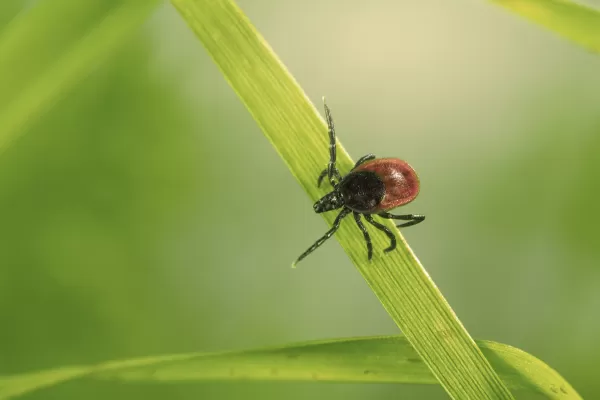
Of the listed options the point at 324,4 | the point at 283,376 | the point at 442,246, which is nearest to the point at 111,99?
the point at 324,4

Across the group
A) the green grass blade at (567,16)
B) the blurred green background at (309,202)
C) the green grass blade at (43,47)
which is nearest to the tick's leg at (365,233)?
the green grass blade at (567,16)

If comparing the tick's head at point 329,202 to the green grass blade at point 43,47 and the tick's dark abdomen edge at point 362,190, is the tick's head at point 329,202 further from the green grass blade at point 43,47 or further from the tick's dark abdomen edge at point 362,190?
the green grass blade at point 43,47

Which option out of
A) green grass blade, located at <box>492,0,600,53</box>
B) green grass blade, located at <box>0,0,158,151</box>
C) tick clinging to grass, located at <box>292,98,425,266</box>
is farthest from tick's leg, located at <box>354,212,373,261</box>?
green grass blade, located at <box>0,0,158,151</box>

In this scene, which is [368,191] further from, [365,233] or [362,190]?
[365,233]

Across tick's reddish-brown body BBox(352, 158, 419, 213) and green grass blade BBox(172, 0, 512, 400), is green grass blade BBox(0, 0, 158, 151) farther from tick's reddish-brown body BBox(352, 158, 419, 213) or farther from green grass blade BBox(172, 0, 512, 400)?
tick's reddish-brown body BBox(352, 158, 419, 213)

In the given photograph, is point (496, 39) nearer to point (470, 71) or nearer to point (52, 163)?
point (470, 71)

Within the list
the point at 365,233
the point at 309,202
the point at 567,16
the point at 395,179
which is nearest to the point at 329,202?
the point at 365,233
